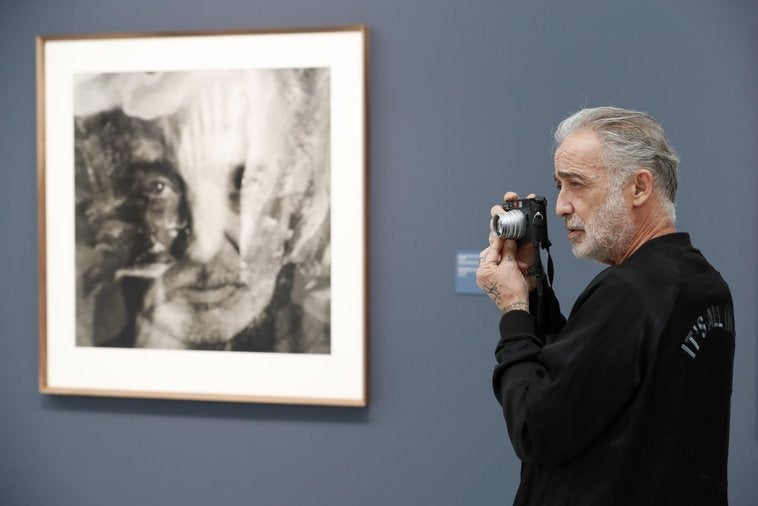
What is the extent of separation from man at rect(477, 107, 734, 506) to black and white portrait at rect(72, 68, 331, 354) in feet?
2.97

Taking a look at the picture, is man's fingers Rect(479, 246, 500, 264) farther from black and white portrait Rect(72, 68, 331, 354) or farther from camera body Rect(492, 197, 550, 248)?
black and white portrait Rect(72, 68, 331, 354)

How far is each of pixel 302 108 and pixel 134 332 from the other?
78 cm

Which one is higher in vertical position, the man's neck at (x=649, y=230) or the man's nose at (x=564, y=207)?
the man's nose at (x=564, y=207)

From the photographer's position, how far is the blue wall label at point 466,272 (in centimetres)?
192

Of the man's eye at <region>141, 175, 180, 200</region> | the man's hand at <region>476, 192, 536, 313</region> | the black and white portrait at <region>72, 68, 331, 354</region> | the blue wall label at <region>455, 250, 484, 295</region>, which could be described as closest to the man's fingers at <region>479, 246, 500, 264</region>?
the man's hand at <region>476, 192, 536, 313</region>

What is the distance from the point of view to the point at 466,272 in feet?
6.30

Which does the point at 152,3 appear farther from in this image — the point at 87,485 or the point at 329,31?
the point at 87,485

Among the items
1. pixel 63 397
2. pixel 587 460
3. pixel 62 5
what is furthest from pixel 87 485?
pixel 587 460

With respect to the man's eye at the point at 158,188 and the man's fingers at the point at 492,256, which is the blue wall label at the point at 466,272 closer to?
the man's fingers at the point at 492,256

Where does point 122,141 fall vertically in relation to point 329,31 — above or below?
below

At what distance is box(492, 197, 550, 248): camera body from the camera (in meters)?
1.26

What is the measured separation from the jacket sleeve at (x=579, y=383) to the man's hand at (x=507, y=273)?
138mm

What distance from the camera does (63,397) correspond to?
6.93 ft

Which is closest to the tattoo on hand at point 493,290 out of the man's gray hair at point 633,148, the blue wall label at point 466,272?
the man's gray hair at point 633,148
